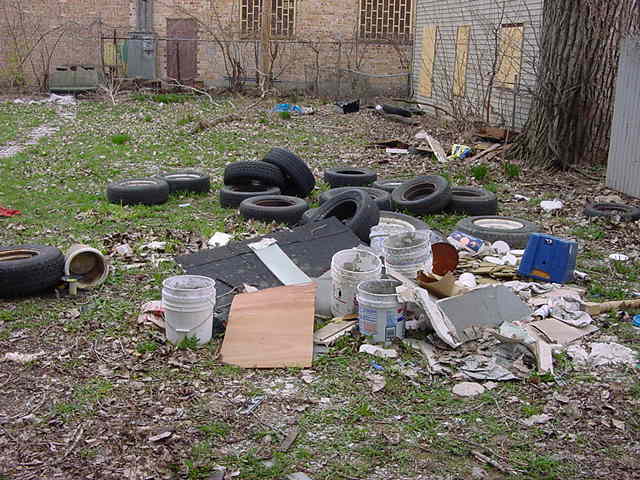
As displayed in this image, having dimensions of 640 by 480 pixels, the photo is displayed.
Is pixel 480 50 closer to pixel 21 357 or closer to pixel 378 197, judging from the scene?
pixel 378 197

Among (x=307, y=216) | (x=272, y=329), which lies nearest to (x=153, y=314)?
(x=272, y=329)

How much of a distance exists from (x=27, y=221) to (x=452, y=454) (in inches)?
243

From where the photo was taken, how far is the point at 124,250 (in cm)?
728

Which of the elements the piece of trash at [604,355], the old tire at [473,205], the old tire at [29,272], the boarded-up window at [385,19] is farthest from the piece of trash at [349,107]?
the piece of trash at [604,355]

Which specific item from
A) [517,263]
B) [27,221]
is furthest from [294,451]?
[27,221]

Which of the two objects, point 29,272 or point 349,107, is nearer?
point 29,272

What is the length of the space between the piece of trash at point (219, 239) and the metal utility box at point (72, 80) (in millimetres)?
18293

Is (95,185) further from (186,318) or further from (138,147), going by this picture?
(186,318)

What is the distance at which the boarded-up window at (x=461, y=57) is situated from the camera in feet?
60.1

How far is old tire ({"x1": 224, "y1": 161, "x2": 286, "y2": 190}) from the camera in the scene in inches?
374

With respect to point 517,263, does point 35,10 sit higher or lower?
higher

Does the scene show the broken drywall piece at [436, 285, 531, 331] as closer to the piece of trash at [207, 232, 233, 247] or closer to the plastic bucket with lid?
the plastic bucket with lid

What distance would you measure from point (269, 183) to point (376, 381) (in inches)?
206

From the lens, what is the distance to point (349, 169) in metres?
10.9
